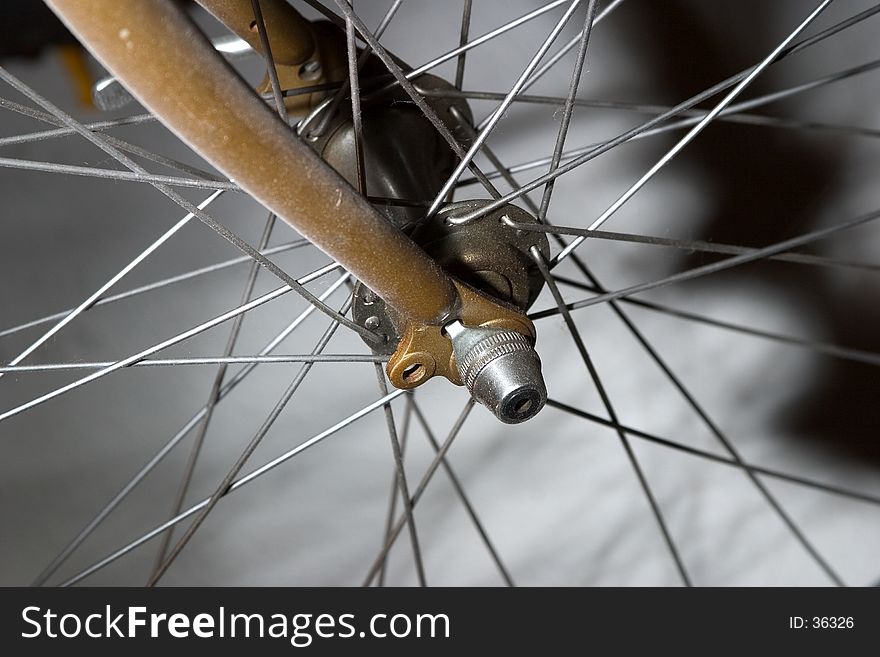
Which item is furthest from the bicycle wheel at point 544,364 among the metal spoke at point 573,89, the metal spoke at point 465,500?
the metal spoke at point 573,89

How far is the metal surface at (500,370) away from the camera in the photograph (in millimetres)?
397

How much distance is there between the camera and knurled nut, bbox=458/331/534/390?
1.32ft

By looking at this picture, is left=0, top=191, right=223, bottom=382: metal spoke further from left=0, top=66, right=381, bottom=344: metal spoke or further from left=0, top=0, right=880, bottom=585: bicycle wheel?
left=0, top=0, right=880, bottom=585: bicycle wheel

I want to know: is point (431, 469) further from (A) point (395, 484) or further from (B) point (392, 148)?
(A) point (395, 484)

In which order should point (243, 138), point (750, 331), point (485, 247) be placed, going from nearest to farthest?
point (243, 138) < point (485, 247) < point (750, 331)

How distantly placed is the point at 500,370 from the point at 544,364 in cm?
47

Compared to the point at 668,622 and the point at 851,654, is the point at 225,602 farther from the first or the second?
the point at 851,654

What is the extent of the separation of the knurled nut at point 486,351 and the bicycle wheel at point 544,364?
0.33 m

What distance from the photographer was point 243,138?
319 mm

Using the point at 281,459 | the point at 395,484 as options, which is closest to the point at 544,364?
the point at 395,484

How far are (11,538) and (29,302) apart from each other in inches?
8.1

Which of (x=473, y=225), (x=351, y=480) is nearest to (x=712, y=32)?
(x=473, y=225)

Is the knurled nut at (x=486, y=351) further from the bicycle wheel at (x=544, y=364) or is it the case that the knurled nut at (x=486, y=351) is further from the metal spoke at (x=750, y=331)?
the bicycle wheel at (x=544, y=364)

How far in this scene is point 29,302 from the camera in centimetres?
83
